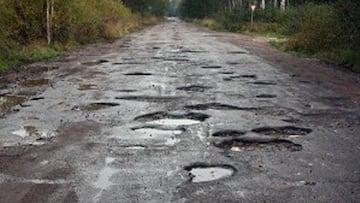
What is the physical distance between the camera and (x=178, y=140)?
308 inches

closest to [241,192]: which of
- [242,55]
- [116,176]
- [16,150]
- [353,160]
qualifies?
[116,176]

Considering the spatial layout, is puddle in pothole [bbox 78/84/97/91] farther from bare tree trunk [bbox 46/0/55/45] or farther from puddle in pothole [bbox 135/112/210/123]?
bare tree trunk [bbox 46/0/55/45]

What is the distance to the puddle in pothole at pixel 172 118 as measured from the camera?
29.7 feet

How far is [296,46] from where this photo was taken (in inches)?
944

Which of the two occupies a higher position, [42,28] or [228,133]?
[42,28]

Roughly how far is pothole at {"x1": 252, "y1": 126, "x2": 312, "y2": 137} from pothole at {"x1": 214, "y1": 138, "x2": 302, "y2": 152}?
409 millimetres

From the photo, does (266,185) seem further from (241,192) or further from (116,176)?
(116,176)

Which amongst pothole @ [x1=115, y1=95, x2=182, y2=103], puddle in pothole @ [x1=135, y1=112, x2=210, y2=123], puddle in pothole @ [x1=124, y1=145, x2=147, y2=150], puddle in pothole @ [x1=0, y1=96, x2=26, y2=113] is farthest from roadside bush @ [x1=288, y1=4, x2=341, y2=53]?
puddle in pothole @ [x1=124, y1=145, x2=147, y2=150]

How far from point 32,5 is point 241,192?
20.0 m

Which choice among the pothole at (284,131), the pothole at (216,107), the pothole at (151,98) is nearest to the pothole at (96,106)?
the pothole at (151,98)

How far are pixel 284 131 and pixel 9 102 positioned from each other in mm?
5498

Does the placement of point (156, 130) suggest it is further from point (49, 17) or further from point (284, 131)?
point (49, 17)

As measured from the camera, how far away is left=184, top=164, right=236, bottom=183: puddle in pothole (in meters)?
6.11

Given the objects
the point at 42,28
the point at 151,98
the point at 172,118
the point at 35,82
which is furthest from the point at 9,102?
the point at 42,28
